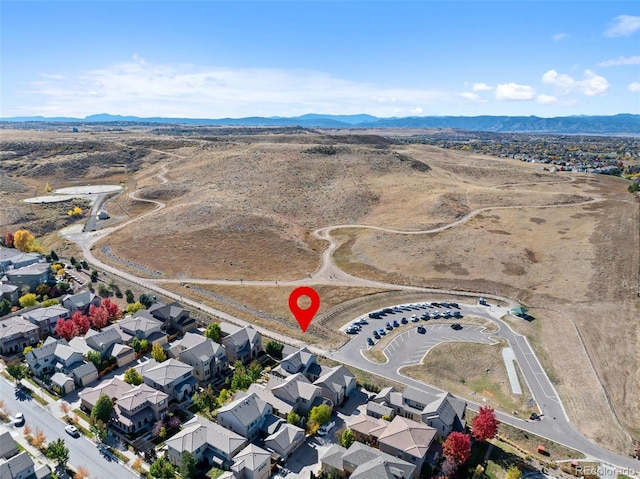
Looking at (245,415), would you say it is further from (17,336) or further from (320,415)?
(17,336)

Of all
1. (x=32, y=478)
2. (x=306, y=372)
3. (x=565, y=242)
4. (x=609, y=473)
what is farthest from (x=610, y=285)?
(x=32, y=478)

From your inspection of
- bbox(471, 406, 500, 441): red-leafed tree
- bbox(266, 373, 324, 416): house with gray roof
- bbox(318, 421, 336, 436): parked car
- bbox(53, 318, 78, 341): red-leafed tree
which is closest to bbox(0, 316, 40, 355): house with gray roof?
bbox(53, 318, 78, 341): red-leafed tree

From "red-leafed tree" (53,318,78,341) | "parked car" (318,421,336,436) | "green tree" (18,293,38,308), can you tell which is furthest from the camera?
"green tree" (18,293,38,308)

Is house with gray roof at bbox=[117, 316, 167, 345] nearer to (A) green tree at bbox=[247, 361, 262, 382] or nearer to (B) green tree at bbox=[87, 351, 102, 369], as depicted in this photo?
(B) green tree at bbox=[87, 351, 102, 369]

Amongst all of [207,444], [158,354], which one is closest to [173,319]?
[158,354]

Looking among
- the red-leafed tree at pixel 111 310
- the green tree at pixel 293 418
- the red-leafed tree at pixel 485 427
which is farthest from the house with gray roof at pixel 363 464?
the red-leafed tree at pixel 111 310

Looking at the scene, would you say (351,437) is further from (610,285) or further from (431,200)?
(431,200)

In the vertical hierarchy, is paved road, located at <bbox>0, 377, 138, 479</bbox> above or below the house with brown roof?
below
